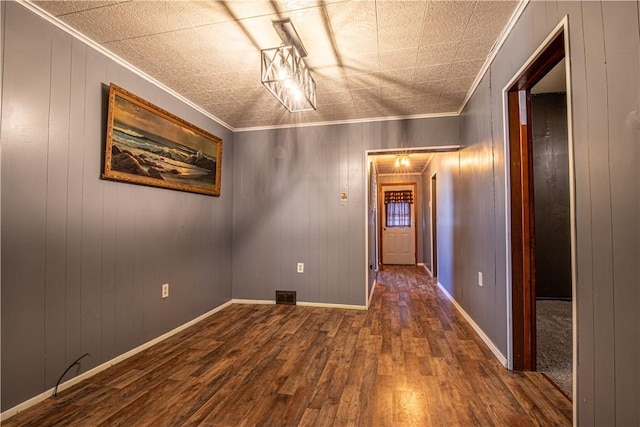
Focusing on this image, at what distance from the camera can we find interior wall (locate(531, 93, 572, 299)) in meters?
3.70

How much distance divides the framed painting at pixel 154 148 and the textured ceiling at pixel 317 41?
13.3 inches

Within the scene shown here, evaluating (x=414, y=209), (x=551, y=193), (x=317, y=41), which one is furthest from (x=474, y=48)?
(x=414, y=209)

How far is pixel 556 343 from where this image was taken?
2311mm

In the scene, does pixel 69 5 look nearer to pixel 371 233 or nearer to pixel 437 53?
pixel 437 53

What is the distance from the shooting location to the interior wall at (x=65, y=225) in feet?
4.88

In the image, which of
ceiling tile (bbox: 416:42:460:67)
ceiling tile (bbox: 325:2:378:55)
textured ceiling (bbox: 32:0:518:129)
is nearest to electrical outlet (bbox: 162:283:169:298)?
textured ceiling (bbox: 32:0:518:129)

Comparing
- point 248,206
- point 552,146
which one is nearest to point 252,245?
point 248,206

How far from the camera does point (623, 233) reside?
938mm

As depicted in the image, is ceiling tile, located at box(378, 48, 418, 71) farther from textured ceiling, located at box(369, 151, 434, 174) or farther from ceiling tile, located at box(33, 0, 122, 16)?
textured ceiling, located at box(369, 151, 434, 174)

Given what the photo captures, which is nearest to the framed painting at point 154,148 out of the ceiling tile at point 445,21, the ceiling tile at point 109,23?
the ceiling tile at point 109,23

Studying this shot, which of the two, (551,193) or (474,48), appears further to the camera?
(551,193)

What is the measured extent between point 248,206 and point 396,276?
3319mm

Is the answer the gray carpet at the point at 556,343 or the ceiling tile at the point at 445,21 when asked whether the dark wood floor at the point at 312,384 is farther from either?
the ceiling tile at the point at 445,21

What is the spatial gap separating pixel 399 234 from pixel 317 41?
5.79 meters
